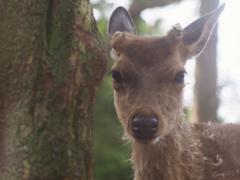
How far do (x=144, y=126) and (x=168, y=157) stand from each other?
3.07 ft

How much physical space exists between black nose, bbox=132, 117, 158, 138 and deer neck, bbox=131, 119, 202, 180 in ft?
2.38

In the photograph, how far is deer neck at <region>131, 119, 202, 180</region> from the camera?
152 inches

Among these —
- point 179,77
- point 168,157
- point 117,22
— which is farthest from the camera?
point 117,22

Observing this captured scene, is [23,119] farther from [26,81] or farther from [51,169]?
[51,169]

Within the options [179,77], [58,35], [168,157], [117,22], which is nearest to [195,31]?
[179,77]

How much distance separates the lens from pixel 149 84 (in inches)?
146

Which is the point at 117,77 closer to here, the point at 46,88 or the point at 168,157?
the point at 168,157

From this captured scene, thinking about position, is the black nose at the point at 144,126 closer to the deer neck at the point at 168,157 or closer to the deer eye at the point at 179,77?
the deer neck at the point at 168,157

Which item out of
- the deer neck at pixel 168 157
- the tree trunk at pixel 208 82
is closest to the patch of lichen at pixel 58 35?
the deer neck at pixel 168 157

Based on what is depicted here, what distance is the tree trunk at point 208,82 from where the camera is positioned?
422 inches

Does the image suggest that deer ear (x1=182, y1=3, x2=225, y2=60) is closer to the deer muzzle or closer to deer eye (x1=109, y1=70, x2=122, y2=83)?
deer eye (x1=109, y1=70, x2=122, y2=83)

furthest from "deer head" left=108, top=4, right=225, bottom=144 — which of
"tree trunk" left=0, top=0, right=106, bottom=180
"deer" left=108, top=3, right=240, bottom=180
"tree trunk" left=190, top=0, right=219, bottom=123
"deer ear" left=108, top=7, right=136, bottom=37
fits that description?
"tree trunk" left=190, top=0, right=219, bottom=123

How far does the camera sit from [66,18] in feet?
8.24

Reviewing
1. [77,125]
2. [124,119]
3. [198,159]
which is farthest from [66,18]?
[198,159]
